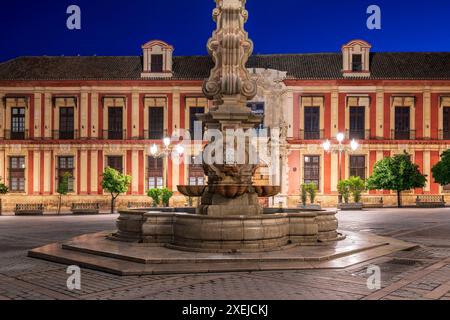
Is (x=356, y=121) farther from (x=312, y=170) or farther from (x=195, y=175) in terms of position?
(x=195, y=175)

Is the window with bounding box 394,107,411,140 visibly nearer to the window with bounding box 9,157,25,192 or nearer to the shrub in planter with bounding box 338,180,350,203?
the shrub in planter with bounding box 338,180,350,203

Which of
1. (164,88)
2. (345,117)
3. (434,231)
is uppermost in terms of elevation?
(164,88)

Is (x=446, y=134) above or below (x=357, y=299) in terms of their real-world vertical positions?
above

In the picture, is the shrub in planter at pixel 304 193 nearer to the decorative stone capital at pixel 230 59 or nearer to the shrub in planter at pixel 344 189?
the shrub in planter at pixel 344 189

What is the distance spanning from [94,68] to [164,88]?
20.2ft

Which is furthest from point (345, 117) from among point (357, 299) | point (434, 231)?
point (357, 299)

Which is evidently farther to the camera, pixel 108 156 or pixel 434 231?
pixel 108 156

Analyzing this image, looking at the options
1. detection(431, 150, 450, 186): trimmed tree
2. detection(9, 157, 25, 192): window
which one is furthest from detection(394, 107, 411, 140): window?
detection(9, 157, 25, 192): window

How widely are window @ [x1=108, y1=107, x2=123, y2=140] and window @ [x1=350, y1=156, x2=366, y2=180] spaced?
18.1 m

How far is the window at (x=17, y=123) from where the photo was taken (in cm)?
3803

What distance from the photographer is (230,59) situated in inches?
471

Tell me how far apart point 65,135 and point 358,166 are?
22868 millimetres
